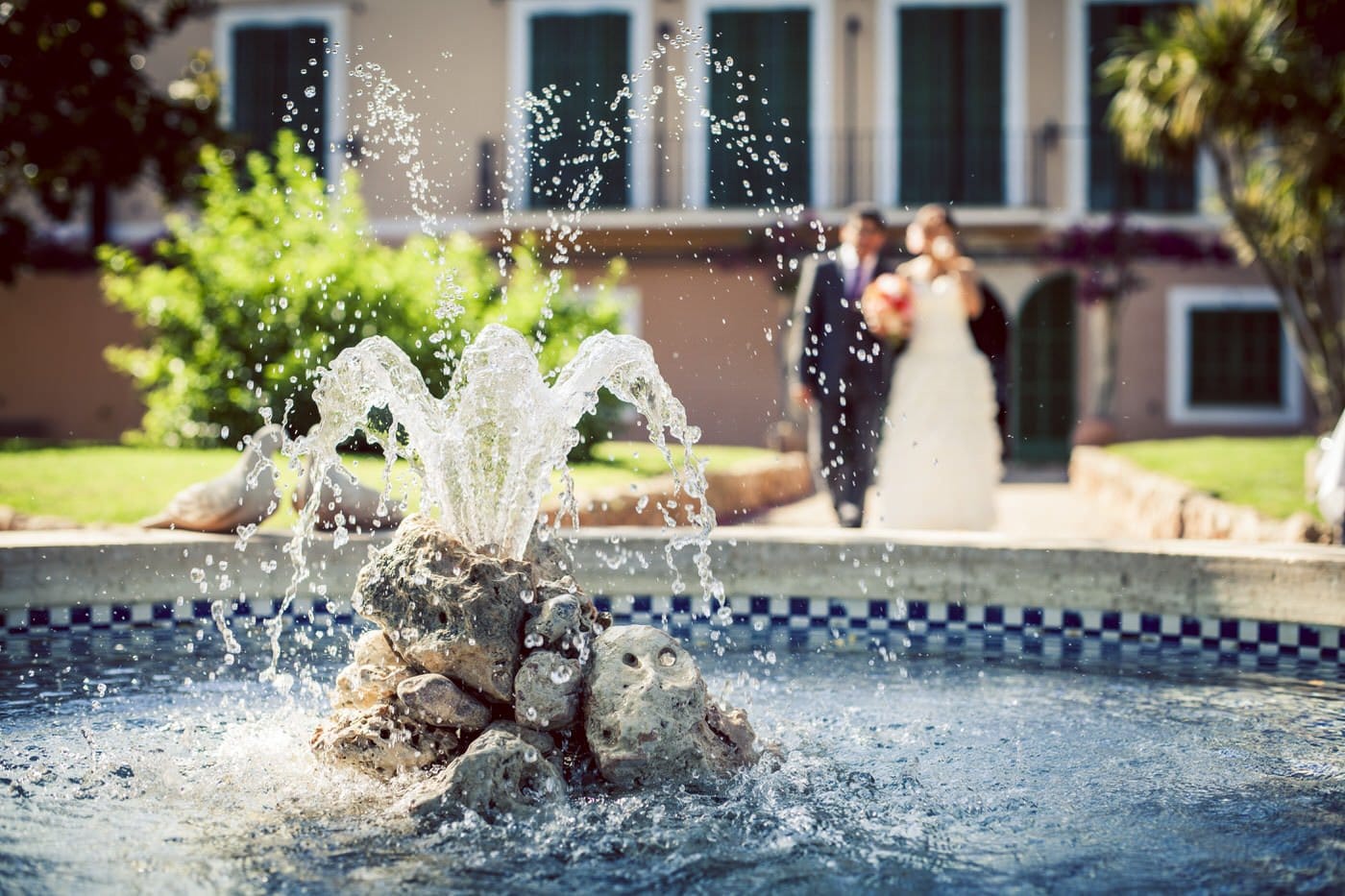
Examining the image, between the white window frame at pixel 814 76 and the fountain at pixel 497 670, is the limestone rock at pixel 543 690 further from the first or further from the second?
the white window frame at pixel 814 76

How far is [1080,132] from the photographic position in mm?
17375

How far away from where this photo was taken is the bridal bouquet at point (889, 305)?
655 cm

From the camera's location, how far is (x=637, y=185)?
1780cm

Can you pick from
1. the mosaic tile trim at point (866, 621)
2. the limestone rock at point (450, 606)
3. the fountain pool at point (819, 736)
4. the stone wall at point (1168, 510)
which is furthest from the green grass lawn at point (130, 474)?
the stone wall at point (1168, 510)

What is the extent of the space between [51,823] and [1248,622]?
11.1 ft

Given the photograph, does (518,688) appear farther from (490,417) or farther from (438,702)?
(490,417)

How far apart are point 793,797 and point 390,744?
2.81 feet

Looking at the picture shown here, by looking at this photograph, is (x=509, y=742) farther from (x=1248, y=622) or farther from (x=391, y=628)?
(x=1248, y=622)

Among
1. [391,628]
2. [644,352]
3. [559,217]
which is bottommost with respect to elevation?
[391,628]

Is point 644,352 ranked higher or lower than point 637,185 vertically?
lower

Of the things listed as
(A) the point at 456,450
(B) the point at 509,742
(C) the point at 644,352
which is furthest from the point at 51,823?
(C) the point at 644,352

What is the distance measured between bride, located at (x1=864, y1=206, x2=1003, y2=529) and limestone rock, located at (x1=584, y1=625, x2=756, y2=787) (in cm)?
383

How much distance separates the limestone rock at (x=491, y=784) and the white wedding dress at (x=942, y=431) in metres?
4.11

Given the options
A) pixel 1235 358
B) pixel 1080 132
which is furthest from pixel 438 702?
pixel 1235 358
